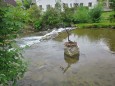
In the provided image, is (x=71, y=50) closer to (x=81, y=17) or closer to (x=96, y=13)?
(x=96, y=13)

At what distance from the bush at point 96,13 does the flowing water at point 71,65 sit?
11.1 m

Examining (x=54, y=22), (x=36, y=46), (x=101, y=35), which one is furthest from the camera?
(x=54, y=22)

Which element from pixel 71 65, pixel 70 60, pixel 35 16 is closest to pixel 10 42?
pixel 71 65

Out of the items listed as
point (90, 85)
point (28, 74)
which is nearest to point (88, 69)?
point (90, 85)

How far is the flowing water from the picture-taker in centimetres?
1119

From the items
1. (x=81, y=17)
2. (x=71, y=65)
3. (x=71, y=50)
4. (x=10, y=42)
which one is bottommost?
(x=71, y=65)

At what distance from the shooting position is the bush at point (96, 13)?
1244 inches

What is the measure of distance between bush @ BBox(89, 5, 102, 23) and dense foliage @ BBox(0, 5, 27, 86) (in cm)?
2655

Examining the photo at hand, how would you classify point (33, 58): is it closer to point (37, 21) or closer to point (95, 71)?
point (95, 71)

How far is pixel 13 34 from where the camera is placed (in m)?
5.89

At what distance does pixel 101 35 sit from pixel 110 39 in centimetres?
233

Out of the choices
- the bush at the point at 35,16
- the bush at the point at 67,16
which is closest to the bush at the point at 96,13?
the bush at the point at 67,16

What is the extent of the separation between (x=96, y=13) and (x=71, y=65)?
750 inches

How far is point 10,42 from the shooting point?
19.5ft
